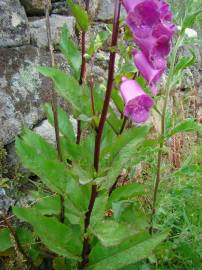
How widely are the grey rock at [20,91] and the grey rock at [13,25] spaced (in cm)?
5

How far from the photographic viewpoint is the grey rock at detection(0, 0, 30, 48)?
8.93ft

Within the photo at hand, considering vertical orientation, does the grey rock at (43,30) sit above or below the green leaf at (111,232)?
above

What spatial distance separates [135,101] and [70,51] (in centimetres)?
63

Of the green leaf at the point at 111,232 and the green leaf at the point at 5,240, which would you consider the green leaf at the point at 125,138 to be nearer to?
the green leaf at the point at 111,232

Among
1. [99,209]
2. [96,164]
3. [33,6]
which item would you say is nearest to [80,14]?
[96,164]

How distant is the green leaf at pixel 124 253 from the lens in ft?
5.38

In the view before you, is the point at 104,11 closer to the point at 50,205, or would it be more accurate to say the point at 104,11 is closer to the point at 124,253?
the point at 50,205

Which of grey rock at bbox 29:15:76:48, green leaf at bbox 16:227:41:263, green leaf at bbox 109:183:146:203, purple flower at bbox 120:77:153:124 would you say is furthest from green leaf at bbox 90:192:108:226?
grey rock at bbox 29:15:76:48

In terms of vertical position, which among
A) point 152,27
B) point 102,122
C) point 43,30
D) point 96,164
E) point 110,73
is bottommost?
point 43,30

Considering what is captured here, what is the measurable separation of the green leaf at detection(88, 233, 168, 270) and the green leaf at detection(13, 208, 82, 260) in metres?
0.08

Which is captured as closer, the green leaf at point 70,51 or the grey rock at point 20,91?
the green leaf at point 70,51

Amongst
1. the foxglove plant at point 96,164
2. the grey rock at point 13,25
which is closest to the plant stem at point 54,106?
the foxglove plant at point 96,164

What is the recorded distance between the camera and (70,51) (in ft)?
6.33

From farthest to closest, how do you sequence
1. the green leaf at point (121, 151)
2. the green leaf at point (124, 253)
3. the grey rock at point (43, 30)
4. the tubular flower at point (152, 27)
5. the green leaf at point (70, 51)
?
the grey rock at point (43, 30) → the green leaf at point (70, 51) → the green leaf at point (124, 253) → the green leaf at point (121, 151) → the tubular flower at point (152, 27)
